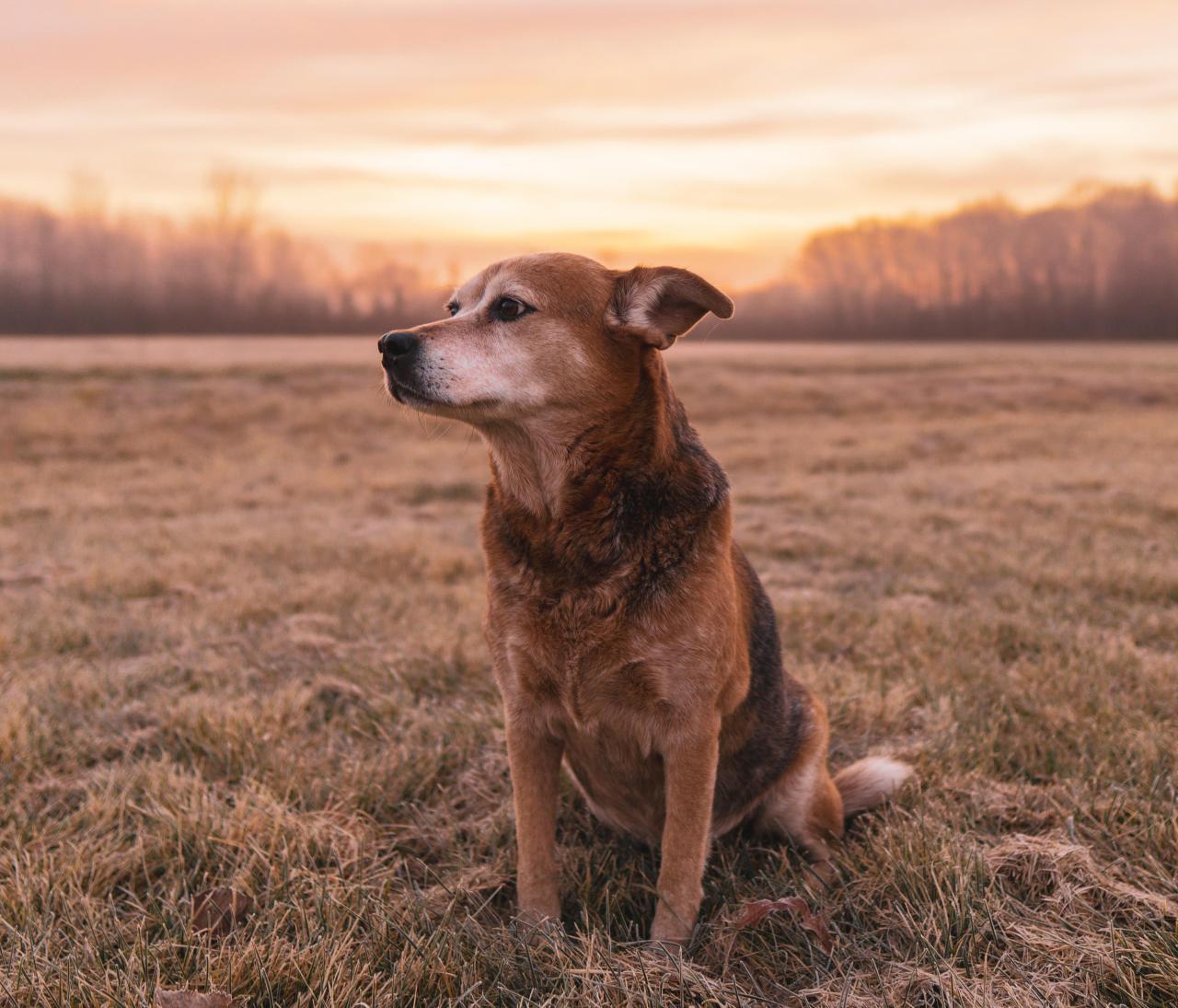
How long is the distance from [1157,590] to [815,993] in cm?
571

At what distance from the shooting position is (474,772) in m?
3.96

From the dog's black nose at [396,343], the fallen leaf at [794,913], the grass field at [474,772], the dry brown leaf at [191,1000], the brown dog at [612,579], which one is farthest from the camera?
the dog's black nose at [396,343]

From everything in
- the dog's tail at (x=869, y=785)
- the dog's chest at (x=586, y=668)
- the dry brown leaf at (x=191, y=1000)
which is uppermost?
the dog's chest at (x=586, y=668)

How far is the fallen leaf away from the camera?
273 cm

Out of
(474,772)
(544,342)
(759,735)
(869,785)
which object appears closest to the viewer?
(544,342)

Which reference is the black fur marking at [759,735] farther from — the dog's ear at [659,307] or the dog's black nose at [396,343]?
the dog's black nose at [396,343]

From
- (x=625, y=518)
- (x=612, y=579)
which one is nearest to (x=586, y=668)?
(x=612, y=579)

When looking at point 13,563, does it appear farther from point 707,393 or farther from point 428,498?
point 707,393

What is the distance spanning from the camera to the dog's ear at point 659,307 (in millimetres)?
3059

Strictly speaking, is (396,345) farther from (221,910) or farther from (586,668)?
(221,910)

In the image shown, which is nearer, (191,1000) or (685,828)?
(191,1000)

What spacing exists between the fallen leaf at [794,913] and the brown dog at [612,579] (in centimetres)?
19

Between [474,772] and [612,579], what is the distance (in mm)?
1561

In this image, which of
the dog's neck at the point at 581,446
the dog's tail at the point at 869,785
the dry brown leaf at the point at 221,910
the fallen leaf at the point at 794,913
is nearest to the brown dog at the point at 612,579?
the dog's neck at the point at 581,446
